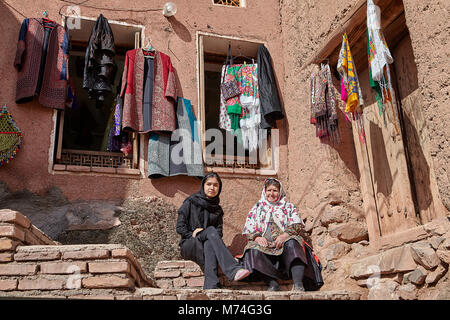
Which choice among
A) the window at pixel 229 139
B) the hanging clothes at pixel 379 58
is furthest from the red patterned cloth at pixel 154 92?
the hanging clothes at pixel 379 58

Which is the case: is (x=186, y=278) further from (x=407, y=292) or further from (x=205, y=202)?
(x=407, y=292)

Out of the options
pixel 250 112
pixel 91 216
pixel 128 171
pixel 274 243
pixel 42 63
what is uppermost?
pixel 42 63

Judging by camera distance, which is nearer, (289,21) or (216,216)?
(216,216)

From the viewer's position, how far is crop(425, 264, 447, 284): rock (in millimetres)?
3527

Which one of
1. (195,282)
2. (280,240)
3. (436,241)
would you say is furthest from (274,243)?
(436,241)

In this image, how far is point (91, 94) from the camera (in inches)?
241

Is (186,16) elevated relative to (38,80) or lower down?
elevated

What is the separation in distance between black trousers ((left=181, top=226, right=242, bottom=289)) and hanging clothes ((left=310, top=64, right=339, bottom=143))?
179cm

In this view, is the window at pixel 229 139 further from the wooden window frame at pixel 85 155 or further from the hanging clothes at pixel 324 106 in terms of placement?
the hanging clothes at pixel 324 106

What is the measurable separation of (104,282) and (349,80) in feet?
9.91

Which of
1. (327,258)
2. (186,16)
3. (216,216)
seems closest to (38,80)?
(186,16)

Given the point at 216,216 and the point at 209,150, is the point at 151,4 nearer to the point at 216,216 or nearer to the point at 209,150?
the point at 209,150

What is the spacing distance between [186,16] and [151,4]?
484 mm

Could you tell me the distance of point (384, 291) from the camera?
13.4ft
